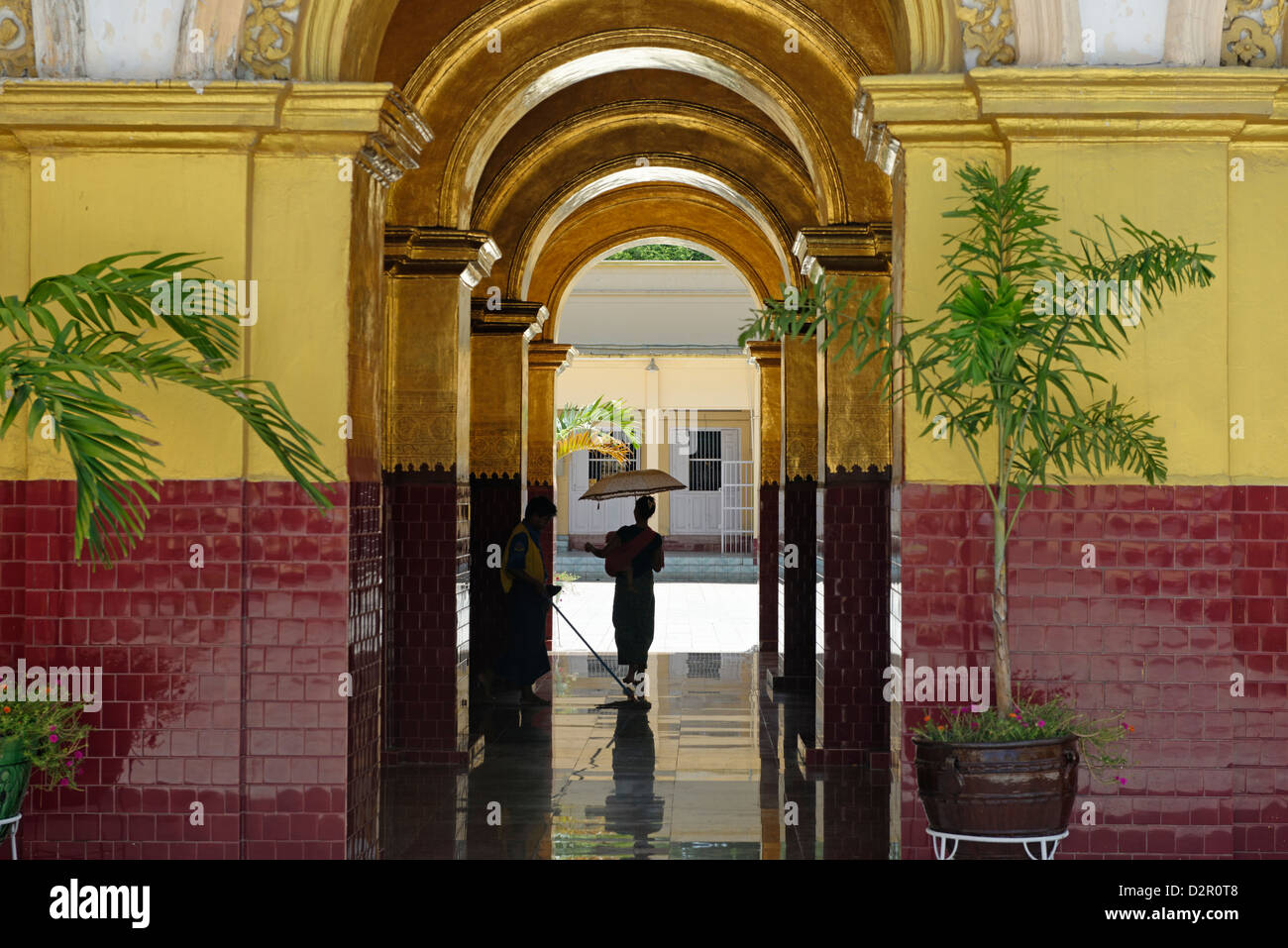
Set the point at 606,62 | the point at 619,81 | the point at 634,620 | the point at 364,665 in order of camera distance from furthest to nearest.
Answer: the point at 634,620
the point at 619,81
the point at 606,62
the point at 364,665

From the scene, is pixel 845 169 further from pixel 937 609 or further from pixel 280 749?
pixel 280 749

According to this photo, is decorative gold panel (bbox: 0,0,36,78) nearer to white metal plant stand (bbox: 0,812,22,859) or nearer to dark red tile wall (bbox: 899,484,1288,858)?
A: white metal plant stand (bbox: 0,812,22,859)

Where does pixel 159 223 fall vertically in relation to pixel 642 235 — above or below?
below

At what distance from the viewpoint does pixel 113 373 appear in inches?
221

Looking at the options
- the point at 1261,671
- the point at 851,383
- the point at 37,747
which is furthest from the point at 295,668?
the point at 851,383

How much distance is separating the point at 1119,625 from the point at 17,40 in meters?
4.96

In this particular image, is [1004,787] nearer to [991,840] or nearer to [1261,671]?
[991,840]

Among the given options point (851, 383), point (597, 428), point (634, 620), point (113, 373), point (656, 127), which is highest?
point (656, 127)

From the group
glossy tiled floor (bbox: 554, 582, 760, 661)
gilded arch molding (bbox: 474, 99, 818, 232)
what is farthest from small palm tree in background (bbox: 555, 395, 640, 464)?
gilded arch molding (bbox: 474, 99, 818, 232)

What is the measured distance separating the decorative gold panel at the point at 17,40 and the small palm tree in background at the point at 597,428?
21.0 m

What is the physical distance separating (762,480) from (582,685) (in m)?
2.98

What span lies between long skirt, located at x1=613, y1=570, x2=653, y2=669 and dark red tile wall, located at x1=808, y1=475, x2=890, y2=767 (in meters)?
2.84

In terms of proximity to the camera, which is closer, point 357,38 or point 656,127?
point 357,38

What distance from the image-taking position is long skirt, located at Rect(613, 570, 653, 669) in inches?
458
